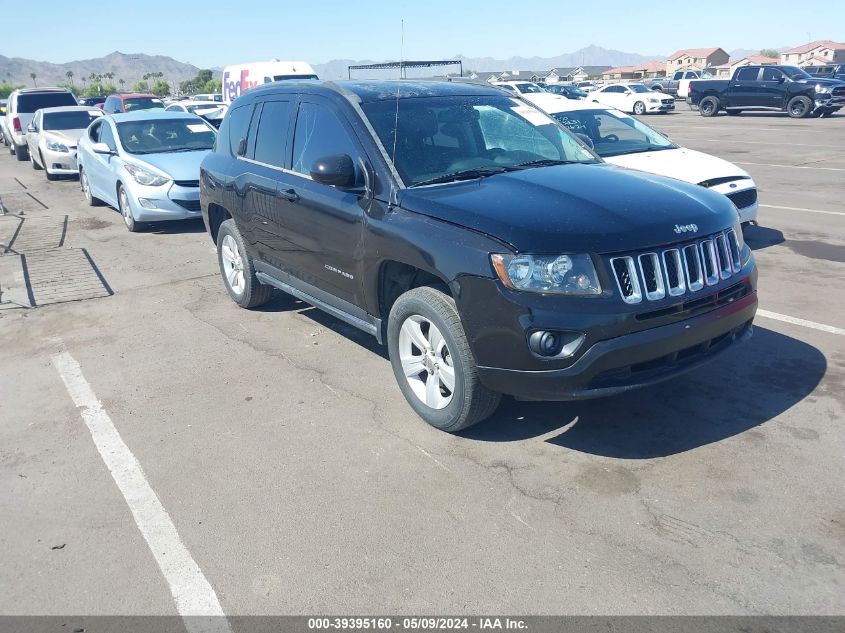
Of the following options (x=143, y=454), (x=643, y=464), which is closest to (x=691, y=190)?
(x=643, y=464)

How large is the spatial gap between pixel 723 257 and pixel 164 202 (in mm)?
8456

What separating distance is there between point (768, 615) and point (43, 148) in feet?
61.6

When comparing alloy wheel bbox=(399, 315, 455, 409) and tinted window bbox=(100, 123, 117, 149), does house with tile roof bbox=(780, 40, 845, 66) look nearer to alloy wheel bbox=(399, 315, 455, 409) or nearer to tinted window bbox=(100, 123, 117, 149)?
tinted window bbox=(100, 123, 117, 149)

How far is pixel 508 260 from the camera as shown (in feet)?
12.2

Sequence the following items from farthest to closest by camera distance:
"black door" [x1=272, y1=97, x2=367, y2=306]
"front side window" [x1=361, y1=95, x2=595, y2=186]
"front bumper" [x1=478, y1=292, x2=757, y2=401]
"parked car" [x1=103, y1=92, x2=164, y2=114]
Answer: "parked car" [x1=103, y1=92, x2=164, y2=114] < "black door" [x1=272, y1=97, x2=367, y2=306] < "front side window" [x1=361, y1=95, x2=595, y2=186] < "front bumper" [x1=478, y1=292, x2=757, y2=401]

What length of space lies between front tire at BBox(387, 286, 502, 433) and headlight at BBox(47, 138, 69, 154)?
1546 centimetres

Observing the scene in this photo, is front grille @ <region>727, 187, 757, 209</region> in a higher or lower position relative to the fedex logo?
lower

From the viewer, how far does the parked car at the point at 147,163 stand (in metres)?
10.6

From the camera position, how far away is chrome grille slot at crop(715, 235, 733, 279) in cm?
414

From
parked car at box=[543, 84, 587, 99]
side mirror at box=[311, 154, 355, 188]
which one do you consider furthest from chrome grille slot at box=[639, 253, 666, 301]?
parked car at box=[543, 84, 587, 99]

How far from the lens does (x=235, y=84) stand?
27953 mm

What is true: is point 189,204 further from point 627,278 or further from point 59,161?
point 59,161

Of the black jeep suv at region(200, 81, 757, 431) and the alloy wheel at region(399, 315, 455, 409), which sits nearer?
the black jeep suv at region(200, 81, 757, 431)

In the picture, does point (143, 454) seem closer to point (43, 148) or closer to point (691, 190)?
point (691, 190)
